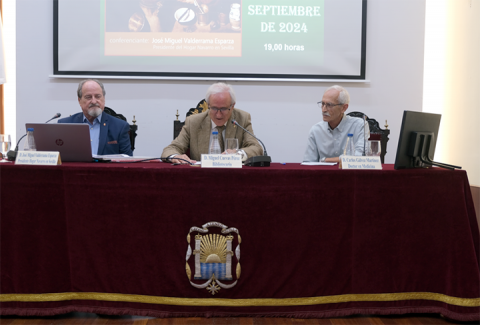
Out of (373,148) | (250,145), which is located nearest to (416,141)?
(373,148)

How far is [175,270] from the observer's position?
5.32ft

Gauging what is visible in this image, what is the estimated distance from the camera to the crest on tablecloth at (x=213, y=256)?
161 centimetres

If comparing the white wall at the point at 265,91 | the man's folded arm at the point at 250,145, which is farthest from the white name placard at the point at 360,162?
the white wall at the point at 265,91

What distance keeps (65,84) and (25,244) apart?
2350 mm

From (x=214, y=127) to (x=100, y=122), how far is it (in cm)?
82

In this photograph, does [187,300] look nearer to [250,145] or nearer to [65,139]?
[65,139]

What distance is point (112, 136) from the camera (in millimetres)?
2670

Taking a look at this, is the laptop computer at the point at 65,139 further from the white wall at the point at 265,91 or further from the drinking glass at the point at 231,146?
the white wall at the point at 265,91

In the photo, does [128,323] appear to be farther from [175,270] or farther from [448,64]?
[448,64]

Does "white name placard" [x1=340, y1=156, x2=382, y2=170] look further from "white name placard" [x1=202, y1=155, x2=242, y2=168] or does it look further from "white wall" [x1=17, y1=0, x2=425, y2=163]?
"white wall" [x1=17, y1=0, x2=425, y2=163]

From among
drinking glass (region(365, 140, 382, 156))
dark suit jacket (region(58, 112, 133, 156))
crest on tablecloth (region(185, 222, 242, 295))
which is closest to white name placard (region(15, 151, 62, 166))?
crest on tablecloth (region(185, 222, 242, 295))

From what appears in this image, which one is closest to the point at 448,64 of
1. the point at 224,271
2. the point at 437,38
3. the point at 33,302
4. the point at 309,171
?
the point at 437,38

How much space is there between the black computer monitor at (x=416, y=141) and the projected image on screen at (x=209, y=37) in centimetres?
191

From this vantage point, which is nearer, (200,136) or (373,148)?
(373,148)
